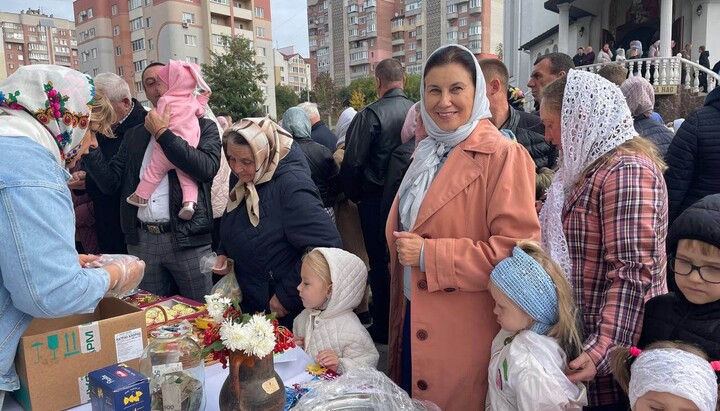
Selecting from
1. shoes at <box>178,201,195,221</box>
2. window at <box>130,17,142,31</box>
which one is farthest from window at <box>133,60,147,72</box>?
shoes at <box>178,201,195,221</box>

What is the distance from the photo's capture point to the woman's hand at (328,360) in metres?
1.96

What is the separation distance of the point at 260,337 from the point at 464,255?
0.78 m

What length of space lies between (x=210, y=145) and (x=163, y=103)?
43 centimetres

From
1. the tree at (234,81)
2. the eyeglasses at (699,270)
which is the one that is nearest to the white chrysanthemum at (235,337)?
the eyeglasses at (699,270)

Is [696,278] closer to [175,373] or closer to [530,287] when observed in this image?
[530,287]

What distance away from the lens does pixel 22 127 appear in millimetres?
1495

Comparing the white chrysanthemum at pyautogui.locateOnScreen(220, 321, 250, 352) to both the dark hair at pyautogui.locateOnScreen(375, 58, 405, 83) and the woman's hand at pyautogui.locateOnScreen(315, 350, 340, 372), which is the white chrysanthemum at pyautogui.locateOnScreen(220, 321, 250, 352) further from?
the dark hair at pyautogui.locateOnScreen(375, 58, 405, 83)

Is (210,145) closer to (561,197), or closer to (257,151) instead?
(257,151)

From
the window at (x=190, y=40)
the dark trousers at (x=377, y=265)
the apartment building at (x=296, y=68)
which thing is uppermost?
the apartment building at (x=296, y=68)

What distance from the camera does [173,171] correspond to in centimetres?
325

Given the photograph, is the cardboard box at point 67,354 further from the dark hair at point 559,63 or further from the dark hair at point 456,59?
the dark hair at point 559,63

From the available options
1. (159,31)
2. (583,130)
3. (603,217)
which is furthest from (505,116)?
(159,31)

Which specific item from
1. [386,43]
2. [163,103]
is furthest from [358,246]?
[386,43]

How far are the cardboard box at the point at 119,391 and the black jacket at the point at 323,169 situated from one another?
2.94m
